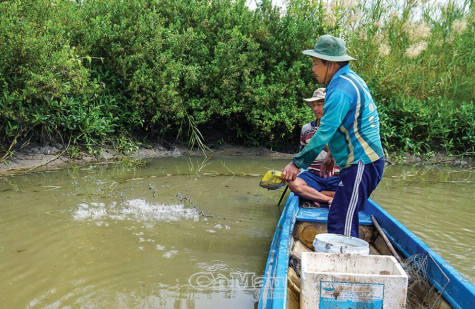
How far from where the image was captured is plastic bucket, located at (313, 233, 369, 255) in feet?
9.29

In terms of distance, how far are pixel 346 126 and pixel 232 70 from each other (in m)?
6.57

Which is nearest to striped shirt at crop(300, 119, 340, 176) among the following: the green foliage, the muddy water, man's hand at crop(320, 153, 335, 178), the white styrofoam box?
man's hand at crop(320, 153, 335, 178)

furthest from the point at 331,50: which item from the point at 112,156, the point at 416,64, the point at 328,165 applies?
the point at 416,64

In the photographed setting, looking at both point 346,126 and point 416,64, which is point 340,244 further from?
point 416,64

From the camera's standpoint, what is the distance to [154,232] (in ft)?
14.5

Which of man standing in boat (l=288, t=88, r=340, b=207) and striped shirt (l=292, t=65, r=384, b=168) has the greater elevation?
striped shirt (l=292, t=65, r=384, b=168)

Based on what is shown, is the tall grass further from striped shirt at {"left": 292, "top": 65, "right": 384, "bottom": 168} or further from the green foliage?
striped shirt at {"left": 292, "top": 65, "right": 384, "bottom": 168}

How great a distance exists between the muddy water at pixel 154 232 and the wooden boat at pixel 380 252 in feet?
1.37

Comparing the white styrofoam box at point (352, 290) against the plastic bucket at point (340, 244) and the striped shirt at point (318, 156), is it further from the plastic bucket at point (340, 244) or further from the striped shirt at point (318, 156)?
the striped shirt at point (318, 156)

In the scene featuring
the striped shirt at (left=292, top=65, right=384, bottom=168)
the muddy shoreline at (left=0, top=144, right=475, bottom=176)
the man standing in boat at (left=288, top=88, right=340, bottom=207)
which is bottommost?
the muddy shoreline at (left=0, top=144, right=475, bottom=176)

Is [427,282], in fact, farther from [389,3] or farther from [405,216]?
[389,3]

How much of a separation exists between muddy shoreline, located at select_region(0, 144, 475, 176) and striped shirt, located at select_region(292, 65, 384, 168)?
17.9ft

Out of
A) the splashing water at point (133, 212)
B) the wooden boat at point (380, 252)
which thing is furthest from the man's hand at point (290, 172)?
the splashing water at point (133, 212)

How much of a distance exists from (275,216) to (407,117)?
5.98 meters
